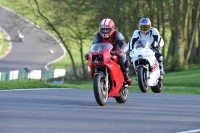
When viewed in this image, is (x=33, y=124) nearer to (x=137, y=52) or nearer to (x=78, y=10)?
(x=137, y=52)

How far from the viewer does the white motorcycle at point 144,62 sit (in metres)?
18.2

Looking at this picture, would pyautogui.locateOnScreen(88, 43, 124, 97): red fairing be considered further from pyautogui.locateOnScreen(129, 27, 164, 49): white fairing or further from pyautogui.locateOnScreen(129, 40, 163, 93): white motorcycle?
pyautogui.locateOnScreen(129, 27, 164, 49): white fairing

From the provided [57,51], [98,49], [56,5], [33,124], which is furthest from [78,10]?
[33,124]

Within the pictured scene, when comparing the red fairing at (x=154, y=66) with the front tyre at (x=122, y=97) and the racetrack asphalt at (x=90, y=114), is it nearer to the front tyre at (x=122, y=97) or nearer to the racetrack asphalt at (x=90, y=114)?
the racetrack asphalt at (x=90, y=114)

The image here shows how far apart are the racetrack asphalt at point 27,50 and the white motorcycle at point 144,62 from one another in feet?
135

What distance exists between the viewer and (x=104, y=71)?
15.7 m

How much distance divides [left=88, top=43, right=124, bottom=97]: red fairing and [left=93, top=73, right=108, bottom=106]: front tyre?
25 cm

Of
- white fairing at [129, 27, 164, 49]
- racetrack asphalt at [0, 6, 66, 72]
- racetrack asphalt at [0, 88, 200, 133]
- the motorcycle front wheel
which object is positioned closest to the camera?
racetrack asphalt at [0, 88, 200, 133]

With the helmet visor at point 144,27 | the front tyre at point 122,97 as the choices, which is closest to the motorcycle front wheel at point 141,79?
the helmet visor at point 144,27

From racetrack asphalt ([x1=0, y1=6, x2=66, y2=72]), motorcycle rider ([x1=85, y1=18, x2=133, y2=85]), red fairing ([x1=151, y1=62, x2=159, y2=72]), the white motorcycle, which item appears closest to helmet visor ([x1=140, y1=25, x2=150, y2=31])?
the white motorcycle

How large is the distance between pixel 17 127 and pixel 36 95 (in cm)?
666

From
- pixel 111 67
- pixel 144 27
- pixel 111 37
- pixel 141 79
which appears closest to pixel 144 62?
pixel 141 79

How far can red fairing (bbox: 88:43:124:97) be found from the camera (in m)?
15.3

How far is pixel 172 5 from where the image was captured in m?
50.1
